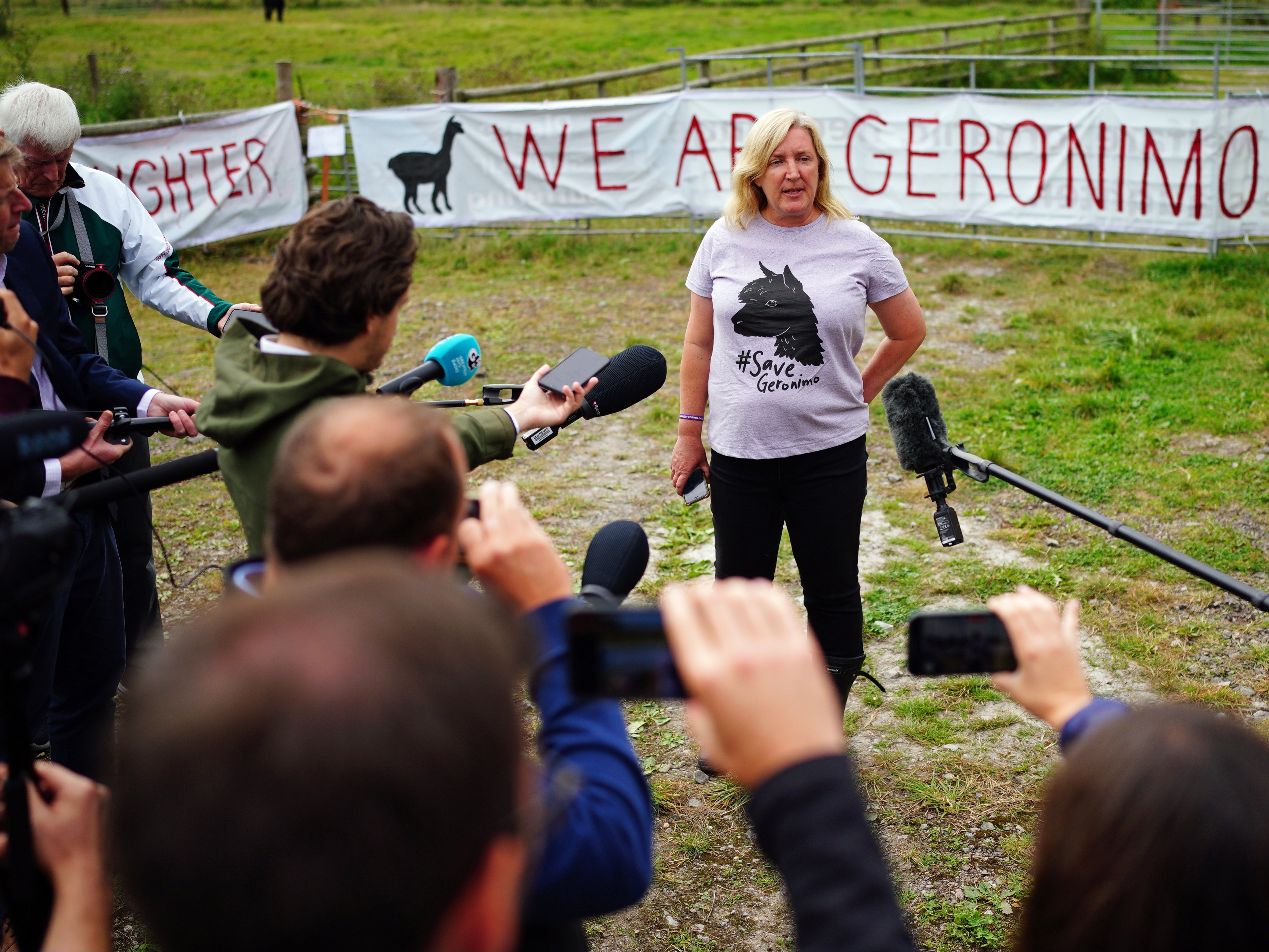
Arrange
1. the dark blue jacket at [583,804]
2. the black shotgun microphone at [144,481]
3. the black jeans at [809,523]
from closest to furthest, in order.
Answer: the dark blue jacket at [583,804], the black shotgun microphone at [144,481], the black jeans at [809,523]

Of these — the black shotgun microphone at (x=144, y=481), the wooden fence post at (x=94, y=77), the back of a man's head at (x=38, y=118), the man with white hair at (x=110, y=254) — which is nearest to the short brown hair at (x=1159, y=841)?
the black shotgun microphone at (x=144, y=481)

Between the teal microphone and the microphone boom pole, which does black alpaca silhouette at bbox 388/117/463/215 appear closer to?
the microphone boom pole

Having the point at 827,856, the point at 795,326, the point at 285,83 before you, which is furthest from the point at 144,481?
the point at 285,83

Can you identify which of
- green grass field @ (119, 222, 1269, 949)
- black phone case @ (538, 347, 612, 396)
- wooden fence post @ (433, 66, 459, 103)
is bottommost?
green grass field @ (119, 222, 1269, 949)

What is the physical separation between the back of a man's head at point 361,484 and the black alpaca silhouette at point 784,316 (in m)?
1.98

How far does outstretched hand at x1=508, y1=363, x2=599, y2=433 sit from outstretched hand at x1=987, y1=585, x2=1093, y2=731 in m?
1.10

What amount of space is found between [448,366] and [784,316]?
1.23m

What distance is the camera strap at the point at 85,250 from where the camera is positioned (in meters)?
3.38

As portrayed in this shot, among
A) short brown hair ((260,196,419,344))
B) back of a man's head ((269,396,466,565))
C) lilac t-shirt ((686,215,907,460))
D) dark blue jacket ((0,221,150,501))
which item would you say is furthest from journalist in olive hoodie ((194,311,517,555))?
lilac t-shirt ((686,215,907,460))

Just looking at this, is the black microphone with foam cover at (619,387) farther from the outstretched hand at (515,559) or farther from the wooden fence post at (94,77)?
the wooden fence post at (94,77)

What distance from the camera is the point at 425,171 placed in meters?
11.7

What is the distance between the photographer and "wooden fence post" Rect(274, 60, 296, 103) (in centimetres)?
1293

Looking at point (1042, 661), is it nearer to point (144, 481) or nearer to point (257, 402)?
point (257, 402)

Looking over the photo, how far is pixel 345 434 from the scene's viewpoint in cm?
126
